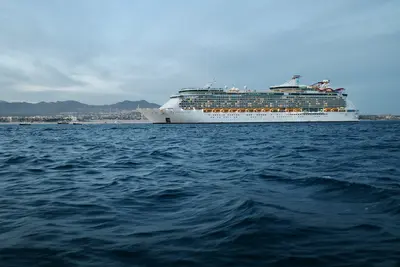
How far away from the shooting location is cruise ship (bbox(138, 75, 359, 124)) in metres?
91.1

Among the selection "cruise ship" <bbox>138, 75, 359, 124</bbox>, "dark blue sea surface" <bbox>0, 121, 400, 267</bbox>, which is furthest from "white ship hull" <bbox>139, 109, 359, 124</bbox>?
"dark blue sea surface" <bbox>0, 121, 400, 267</bbox>

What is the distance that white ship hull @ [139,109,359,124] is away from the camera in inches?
3533

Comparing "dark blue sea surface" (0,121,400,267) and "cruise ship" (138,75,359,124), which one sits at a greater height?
Answer: "cruise ship" (138,75,359,124)

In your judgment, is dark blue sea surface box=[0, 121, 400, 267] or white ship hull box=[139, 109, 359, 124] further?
white ship hull box=[139, 109, 359, 124]

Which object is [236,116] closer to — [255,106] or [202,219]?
[255,106]

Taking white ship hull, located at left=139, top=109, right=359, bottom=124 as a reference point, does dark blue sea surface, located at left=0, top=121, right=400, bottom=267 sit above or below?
below

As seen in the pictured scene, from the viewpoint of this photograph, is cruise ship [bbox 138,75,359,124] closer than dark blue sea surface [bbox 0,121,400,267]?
No

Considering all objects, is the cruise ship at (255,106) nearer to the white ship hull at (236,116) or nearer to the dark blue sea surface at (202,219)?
the white ship hull at (236,116)

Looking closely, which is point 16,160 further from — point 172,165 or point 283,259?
point 283,259

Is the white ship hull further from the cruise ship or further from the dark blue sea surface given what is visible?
the dark blue sea surface

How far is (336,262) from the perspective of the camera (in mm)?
4051

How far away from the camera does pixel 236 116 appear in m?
93.6

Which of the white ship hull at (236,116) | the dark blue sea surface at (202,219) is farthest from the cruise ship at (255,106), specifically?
the dark blue sea surface at (202,219)

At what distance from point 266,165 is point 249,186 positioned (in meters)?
4.42
